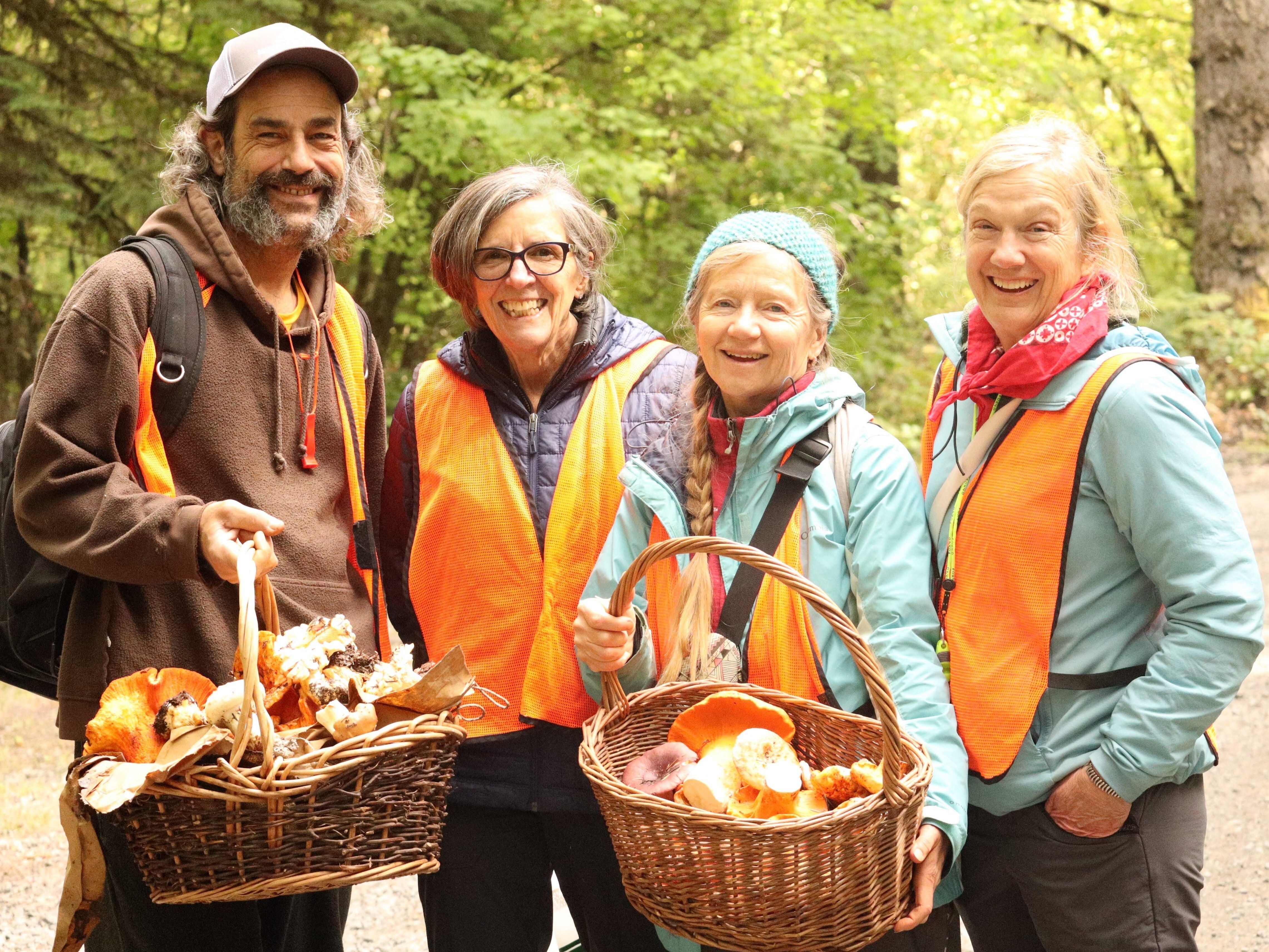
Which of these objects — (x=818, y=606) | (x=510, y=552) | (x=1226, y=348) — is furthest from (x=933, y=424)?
(x=1226, y=348)

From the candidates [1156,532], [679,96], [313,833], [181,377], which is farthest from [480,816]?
[679,96]

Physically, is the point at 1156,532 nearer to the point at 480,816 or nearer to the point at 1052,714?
the point at 1052,714

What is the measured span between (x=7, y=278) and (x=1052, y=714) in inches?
343

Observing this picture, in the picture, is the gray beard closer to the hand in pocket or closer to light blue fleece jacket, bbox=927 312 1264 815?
light blue fleece jacket, bbox=927 312 1264 815

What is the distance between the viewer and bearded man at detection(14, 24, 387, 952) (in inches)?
95.6

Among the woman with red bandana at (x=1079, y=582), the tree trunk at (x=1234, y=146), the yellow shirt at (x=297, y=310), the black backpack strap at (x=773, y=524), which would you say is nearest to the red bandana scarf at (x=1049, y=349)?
the woman with red bandana at (x=1079, y=582)

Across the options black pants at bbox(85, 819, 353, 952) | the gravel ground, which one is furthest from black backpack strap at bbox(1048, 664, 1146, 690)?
the gravel ground

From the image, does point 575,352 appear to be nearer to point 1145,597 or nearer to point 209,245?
point 209,245

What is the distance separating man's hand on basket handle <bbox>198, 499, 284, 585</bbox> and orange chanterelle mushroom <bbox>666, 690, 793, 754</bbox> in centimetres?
86

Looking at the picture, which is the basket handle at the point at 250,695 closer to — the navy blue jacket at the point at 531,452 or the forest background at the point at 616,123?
the navy blue jacket at the point at 531,452

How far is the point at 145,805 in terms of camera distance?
201 centimetres

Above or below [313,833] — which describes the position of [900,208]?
above

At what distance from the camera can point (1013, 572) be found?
2326 mm

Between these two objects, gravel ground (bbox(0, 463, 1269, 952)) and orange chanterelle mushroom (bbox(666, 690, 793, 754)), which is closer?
orange chanterelle mushroom (bbox(666, 690, 793, 754))
